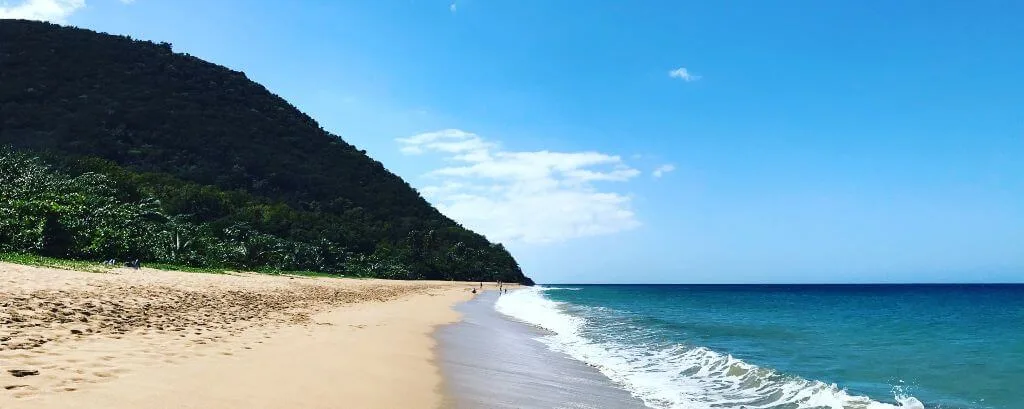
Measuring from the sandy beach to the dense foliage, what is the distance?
24.1 m

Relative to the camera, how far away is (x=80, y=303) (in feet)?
41.4

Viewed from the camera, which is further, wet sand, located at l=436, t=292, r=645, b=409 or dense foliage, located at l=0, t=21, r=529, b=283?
dense foliage, located at l=0, t=21, r=529, b=283

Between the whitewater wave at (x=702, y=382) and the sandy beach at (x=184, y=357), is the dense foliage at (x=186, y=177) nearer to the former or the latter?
the sandy beach at (x=184, y=357)

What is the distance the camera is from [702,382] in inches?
505

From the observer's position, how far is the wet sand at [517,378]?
29.1 ft

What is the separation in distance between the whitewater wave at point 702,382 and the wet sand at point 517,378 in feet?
2.00

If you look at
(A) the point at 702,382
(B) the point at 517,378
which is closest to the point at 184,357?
(B) the point at 517,378

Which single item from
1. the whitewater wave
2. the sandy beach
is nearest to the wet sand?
the sandy beach

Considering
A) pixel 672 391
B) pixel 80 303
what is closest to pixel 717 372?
pixel 672 391

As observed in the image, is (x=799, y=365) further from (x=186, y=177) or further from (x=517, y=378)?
(x=186, y=177)

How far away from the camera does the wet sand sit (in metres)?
8.86

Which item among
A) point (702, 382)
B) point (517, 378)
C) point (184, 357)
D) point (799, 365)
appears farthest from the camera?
point (799, 365)

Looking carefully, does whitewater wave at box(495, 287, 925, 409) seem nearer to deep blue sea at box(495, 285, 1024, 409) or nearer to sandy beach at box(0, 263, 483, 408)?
deep blue sea at box(495, 285, 1024, 409)

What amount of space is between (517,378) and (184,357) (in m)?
5.90
